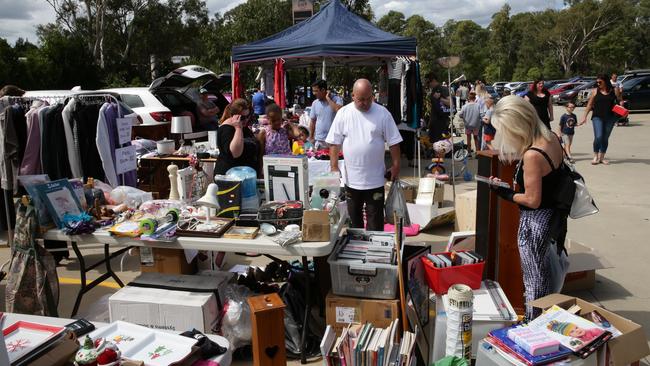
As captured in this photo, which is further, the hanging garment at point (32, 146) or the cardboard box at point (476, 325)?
the hanging garment at point (32, 146)

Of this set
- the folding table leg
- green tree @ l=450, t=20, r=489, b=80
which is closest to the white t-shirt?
the folding table leg

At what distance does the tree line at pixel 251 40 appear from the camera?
23000 mm

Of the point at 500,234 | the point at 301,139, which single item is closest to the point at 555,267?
the point at 500,234

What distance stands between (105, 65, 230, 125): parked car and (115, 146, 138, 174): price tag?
4.08 metres

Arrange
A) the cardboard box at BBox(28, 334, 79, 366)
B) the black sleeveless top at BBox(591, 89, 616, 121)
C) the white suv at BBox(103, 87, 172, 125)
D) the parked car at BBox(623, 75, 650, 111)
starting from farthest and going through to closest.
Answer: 1. the parked car at BBox(623, 75, 650, 111)
2. the white suv at BBox(103, 87, 172, 125)
3. the black sleeveless top at BBox(591, 89, 616, 121)
4. the cardboard box at BBox(28, 334, 79, 366)

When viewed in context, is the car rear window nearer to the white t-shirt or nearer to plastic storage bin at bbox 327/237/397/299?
→ the white t-shirt

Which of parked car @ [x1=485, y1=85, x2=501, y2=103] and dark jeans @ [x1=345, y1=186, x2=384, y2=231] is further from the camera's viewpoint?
parked car @ [x1=485, y1=85, x2=501, y2=103]

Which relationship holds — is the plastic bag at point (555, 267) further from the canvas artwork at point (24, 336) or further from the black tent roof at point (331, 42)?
the black tent roof at point (331, 42)

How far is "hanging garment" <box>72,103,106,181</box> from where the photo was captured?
16.3ft

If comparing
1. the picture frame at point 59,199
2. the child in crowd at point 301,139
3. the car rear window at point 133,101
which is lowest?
the picture frame at point 59,199

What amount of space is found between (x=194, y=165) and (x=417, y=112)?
222 inches

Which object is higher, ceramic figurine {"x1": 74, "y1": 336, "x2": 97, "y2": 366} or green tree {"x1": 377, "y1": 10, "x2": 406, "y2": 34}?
green tree {"x1": 377, "y1": 10, "x2": 406, "y2": 34}

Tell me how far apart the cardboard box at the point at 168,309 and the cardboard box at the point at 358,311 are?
2.47ft

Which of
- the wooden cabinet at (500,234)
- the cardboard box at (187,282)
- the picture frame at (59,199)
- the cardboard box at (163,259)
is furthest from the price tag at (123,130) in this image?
the wooden cabinet at (500,234)
